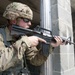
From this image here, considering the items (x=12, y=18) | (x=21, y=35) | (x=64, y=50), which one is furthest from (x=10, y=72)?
(x=64, y=50)

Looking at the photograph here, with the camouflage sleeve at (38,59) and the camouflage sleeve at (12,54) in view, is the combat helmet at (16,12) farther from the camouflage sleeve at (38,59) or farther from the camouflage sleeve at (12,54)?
the camouflage sleeve at (38,59)

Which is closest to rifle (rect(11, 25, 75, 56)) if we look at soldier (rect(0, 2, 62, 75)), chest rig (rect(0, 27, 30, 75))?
soldier (rect(0, 2, 62, 75))

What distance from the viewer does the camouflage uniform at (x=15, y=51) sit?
1034 mm

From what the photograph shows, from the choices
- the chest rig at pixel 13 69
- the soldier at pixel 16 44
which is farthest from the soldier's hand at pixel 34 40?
the chest rig at pixel 13 69

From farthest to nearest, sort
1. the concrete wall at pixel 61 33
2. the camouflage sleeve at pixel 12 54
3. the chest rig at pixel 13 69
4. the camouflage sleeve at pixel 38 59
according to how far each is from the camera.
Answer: the concrete wall at pixel 61 33
the camouflage sleeve at pixel 38 59
the chest rig at pixel 13 69
the camouflage sleeve at pixel 12 54

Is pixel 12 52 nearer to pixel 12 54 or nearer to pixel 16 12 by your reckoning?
pixel 12 54

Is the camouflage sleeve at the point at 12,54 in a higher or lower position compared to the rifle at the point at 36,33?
lower

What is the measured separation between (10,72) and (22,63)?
12 centimetres

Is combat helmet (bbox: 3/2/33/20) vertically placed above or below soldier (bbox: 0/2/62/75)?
above

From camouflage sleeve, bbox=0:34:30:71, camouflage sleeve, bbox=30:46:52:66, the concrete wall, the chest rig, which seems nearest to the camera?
camouflage sleeve, bbox=0:34:30:71

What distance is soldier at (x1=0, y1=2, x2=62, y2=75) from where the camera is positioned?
1041 mm

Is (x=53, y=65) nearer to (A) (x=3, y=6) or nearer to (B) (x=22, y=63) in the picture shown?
(B) (x=22, y=63)

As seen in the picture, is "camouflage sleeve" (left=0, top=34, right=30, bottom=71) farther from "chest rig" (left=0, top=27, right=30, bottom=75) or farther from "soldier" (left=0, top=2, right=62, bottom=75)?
"chest rig" (left=0, top=27, right=30, bottom=75)

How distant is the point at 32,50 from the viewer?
141 cm
